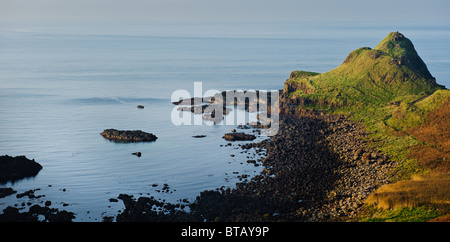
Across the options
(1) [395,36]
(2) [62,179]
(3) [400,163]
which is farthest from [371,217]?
(1) [395,36]

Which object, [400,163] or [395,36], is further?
[395,36]

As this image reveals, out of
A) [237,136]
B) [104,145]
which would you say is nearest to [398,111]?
[237,136]

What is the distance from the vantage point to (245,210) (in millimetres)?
52500

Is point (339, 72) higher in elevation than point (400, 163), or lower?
higher

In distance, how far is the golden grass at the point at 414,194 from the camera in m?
49.9

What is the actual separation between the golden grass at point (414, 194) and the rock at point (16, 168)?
45.7 meters

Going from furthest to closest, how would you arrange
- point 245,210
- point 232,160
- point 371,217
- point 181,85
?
point 181,85 < point 232,160 < point 245,210 < point 371,217

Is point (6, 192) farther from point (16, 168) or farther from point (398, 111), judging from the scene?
point (398, 111)

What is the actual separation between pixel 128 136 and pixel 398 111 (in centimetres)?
4887

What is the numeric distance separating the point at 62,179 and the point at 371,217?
40.9 meters

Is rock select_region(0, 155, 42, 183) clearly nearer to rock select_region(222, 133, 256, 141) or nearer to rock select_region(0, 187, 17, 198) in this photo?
rock select_region(0, 187, 17, 198)

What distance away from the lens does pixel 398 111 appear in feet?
282

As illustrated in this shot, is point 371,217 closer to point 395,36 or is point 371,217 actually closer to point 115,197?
point 115,197

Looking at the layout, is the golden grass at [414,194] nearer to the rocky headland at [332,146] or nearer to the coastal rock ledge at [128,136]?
the rocky headland at [332,146]
